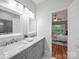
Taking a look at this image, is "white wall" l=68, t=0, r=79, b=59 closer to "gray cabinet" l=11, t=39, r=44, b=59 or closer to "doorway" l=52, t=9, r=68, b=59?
"gray cabinet" l=11, t=39, r=44, b=59

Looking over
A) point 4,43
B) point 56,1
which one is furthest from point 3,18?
point 56,1

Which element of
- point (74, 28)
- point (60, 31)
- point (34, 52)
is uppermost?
point (74, 28)

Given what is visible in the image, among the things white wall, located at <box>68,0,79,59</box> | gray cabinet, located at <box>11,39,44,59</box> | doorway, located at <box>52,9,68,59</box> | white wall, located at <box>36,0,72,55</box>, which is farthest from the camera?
doorway, located at <box>52,9,68,59</box>

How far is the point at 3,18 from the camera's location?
5.08 feet

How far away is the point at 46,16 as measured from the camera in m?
3.12

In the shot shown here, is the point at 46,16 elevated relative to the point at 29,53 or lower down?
elevated

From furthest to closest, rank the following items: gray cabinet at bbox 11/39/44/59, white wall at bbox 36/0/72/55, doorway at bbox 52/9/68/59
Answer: doorway at bbox 52/9/68/59, white wall at bbox 36/0/72/55, gray cabinet at bbox 11/39/44/59

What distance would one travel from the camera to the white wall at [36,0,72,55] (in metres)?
2.89

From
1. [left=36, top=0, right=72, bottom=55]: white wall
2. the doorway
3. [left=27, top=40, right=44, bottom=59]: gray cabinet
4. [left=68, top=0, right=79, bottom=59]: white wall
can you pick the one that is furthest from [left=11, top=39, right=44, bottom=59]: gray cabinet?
the doorway

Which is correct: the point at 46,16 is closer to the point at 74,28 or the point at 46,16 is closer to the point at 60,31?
the point at 60,31

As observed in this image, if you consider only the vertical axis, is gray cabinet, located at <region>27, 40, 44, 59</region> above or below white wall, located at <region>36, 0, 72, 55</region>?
below

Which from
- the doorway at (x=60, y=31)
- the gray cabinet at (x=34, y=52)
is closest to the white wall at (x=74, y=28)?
the gray cabinet at (x=34, y=52)

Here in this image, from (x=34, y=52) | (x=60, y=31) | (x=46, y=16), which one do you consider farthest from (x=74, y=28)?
(x=60, y=31)

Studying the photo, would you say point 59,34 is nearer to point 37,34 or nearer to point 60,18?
point 60,18
